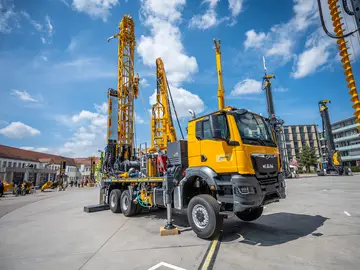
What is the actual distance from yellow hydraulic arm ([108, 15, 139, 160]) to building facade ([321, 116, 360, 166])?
57.8m

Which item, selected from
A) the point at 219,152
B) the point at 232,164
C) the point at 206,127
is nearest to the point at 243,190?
the point at 232,164

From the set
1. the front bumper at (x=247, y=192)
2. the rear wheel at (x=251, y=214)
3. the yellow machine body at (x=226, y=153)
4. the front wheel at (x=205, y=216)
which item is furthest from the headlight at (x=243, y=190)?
the rear wheel at (x=251, y=214)

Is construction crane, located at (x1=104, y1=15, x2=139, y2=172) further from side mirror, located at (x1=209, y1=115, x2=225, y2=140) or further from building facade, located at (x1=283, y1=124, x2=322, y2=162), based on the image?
building facade, located at (x1=283, y1=124, x2=322, y2=162)

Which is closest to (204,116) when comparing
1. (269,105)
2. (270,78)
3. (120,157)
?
(120,157)

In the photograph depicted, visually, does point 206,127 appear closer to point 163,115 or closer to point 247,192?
point 247,192

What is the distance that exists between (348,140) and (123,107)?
223 ft

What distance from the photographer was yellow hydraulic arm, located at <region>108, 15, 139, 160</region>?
1128 cm

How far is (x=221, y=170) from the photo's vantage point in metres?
4.83

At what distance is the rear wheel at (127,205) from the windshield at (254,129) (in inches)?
203

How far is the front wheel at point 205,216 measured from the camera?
456 centimetres

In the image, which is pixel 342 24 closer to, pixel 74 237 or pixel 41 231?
pixel 74 237

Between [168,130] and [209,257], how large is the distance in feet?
28.6

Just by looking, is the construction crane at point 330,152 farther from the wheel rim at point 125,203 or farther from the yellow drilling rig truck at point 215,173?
the wheel rim at point 125,203

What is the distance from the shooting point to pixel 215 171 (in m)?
4.94
